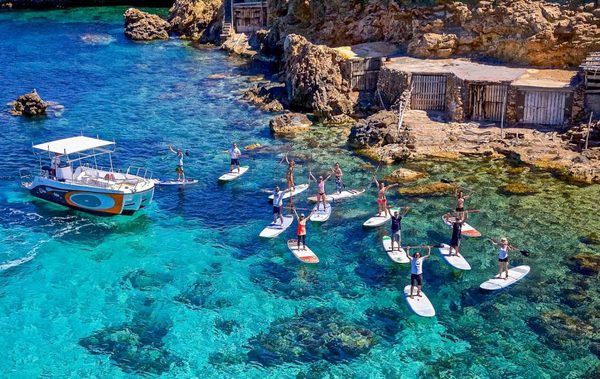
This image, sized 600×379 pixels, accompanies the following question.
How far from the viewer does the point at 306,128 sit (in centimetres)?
4631

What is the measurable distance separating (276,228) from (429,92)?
17588 millimetres

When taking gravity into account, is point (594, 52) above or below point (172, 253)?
above

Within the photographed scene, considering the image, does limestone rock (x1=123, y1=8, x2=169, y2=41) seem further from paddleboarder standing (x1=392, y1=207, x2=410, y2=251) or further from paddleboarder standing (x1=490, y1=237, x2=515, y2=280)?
paddleboarder standing (x1=490, y1=237, x2=515, y2=280)

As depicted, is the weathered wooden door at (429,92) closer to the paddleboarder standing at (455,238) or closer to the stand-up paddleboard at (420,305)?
the paddleboarder standing at (455,238)

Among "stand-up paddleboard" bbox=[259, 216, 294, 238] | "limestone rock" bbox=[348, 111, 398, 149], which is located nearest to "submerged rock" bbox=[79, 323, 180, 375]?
"stand-up paddleboard" bbox=[259, 216, 294, 238]

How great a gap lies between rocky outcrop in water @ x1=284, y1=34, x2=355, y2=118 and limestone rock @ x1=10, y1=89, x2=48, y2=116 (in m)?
18.5

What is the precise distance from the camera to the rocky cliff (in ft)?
147

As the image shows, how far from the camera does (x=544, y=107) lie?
41.8 m

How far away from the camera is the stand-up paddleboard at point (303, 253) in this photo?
30102mm

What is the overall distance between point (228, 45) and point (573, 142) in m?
40.9

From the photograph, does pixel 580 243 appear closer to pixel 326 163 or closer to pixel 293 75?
pixel 326 163

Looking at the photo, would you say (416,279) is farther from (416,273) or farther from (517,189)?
(517,189)

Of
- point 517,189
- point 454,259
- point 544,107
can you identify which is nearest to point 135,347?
point 454,259

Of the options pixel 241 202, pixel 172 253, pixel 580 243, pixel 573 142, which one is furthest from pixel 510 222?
pixel 172 253
